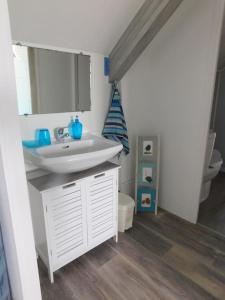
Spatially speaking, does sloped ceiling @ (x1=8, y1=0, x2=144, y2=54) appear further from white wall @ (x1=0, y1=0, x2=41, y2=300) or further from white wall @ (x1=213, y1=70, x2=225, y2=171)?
white wall @ (x1=213, y1=70, x2=225, y2=171)

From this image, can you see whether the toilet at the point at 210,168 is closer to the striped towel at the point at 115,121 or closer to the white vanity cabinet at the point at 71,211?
the striped towel at the point at 115,121

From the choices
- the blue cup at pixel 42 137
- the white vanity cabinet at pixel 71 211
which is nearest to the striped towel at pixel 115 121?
the white vanity cabinet at pixel 71 211

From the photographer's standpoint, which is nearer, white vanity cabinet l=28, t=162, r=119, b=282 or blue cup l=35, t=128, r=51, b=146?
white vanity cabinet l=28, t=162, r=119, b=282

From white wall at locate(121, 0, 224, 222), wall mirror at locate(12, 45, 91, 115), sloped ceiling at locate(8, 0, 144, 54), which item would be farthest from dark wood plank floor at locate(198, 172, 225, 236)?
sloped ceiling at locate(8, 0, 144, 54)

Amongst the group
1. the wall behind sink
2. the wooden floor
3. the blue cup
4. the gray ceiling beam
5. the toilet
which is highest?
the gray ceiling beam

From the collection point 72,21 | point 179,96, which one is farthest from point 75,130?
point 179,96

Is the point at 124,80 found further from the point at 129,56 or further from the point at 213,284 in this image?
the point at 213,284

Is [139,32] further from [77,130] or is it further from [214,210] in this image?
[214,210]

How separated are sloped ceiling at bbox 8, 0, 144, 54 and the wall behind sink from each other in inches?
6.7

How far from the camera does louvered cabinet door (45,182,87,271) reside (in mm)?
1394

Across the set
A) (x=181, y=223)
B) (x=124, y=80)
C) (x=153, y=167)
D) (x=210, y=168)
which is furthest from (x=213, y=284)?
(x=124, y=80)

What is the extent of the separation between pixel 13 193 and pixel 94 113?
1.32 metres

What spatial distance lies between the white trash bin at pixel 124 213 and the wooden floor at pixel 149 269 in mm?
74

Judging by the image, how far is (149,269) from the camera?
1.63m
